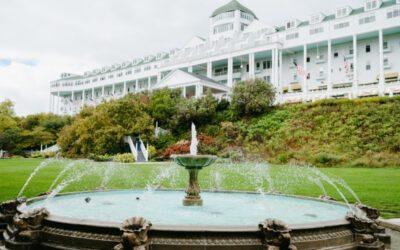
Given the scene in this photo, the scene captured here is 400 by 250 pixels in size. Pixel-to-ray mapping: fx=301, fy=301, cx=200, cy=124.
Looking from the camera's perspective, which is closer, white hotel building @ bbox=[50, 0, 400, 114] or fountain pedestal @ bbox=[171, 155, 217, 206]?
fountain pedestal @ bbox=[171, 155, 217, 206]

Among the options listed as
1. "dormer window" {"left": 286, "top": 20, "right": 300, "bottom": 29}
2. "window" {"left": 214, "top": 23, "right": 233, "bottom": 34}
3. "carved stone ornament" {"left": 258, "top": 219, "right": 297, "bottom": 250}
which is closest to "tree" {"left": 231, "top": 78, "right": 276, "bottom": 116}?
"dormer window" {"left": 286, "top": 20, "right": 300, "bottom": 29}

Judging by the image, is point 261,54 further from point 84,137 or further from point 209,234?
point 209,234

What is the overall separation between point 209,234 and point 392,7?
4494 cm

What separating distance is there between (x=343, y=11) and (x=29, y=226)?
157 ft

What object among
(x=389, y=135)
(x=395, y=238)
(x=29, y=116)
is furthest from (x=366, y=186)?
(x=29, y=116)

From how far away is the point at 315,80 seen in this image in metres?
47.4

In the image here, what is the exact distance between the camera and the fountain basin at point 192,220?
470 cm

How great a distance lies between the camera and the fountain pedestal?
8070 mm

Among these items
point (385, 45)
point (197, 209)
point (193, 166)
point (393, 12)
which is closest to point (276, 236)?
point (197, 209)

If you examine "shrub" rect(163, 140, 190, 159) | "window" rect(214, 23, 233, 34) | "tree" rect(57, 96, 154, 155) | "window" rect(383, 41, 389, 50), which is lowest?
"shrub" rect(163, 140, 190, 159)

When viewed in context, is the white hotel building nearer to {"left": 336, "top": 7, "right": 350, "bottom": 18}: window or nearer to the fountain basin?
{"left": 336, "top": 7, "right": 350, "bottom": 18}: window

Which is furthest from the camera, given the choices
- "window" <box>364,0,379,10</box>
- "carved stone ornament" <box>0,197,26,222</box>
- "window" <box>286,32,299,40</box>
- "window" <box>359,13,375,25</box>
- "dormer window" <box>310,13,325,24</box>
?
"window" <box>286,32,299,40</box>

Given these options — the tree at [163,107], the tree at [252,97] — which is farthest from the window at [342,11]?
the tree at [163,107]

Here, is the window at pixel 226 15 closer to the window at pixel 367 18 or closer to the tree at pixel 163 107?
the tree at pixel 163 107
